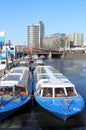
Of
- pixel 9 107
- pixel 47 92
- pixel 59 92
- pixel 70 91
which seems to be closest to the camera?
pixel 9 107

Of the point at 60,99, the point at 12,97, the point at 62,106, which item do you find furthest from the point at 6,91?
the point at 62,106

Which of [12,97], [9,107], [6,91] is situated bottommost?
[9,107]

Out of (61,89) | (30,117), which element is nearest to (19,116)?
(30,117)

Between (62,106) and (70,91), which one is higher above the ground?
(70,91)

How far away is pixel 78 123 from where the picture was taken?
23.4 m

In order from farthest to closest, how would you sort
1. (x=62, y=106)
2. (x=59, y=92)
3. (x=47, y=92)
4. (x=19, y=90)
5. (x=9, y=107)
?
(x=19, y=90) < (x=47, y=92) < (x=59, y=92) < (x=62, y=106) < (x=9, y=107)

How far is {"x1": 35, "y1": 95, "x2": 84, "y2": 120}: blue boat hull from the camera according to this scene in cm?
2224

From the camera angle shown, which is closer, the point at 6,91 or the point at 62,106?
the point at 62,106

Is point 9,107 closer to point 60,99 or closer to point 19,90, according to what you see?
point 19,90

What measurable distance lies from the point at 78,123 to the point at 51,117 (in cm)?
253

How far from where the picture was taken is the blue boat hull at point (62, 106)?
22.2m

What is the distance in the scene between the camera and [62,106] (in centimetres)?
2317

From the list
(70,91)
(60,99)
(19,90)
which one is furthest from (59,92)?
(19,90)

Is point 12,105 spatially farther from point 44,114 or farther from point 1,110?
point 44,114
